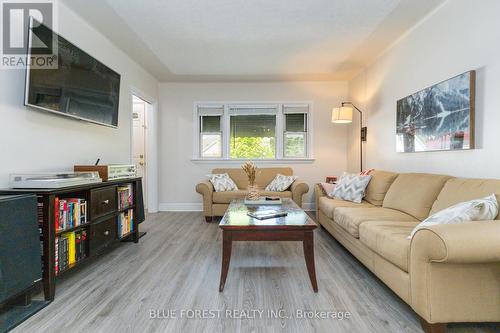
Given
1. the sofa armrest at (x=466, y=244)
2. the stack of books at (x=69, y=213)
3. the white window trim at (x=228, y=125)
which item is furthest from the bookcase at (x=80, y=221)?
the sofa armrest at (x=466, y=244)

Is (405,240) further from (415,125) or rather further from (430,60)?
(430,60)

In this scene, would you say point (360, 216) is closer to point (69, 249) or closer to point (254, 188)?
point (254, 188)

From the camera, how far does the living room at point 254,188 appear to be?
158 centimetres

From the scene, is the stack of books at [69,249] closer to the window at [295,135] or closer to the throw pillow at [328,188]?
the throw pillow at [328,188]

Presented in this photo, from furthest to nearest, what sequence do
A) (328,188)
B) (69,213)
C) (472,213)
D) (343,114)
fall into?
(343,114)
(328,188)
(69,213)
(472,213)

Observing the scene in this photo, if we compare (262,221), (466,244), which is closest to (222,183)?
(262,221)

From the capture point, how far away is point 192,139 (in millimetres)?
5047

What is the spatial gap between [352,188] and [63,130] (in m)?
3.26

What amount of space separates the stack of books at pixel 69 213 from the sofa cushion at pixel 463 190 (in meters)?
2.95

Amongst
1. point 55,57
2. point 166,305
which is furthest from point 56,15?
point 166,305

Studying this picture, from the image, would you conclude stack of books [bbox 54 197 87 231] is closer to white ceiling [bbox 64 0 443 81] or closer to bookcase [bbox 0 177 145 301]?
bookcase [bbox 0 177 145 301]

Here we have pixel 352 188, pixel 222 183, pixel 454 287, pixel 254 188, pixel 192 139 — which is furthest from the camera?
pixel 192 139

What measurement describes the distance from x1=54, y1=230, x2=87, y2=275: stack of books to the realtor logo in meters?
1.35

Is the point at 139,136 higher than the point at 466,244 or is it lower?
higher
